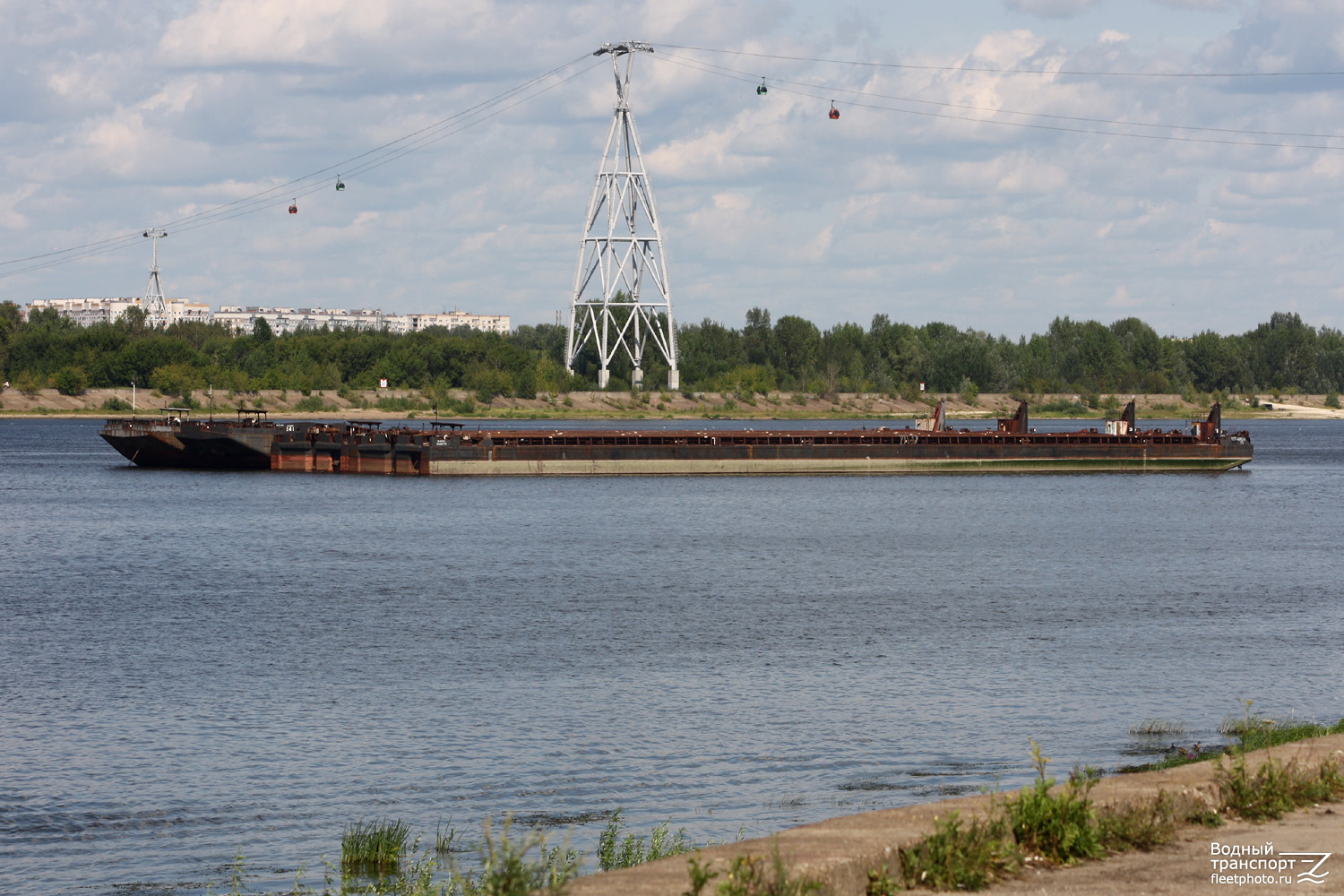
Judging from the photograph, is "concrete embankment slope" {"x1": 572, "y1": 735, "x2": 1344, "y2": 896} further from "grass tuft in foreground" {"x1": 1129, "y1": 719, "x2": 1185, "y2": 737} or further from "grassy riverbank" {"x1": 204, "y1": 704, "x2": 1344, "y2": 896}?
"grass tuft in foreground" {"x1": 1129, "y1": 719, "x2": 1185, "y2": 737}

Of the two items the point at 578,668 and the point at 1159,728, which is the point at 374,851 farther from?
the point at 1159,728

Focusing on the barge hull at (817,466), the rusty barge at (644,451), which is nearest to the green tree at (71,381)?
the rusty barge at (644,451)

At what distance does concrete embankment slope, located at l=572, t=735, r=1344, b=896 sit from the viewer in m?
10.2

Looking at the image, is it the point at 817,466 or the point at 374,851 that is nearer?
the point at 374,851

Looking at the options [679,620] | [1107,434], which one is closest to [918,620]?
[679,620]

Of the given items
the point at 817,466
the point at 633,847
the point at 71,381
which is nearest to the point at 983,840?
the point at 633,847

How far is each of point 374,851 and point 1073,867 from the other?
9036 millimetres

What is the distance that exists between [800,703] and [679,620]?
10.5 meters

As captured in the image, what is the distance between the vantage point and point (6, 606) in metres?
38.5

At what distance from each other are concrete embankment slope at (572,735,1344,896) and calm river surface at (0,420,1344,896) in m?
5.35

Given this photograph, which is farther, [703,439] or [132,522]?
[703,439]

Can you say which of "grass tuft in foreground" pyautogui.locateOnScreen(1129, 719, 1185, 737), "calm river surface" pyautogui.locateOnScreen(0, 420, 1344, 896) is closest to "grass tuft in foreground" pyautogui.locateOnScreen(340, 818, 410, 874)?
"calm river surface" pyautogui.locateOnScreen(0, 420, 1344, 896)

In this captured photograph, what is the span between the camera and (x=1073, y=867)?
36.0ft

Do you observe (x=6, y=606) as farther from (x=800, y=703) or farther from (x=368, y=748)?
(x=800, y=703)
